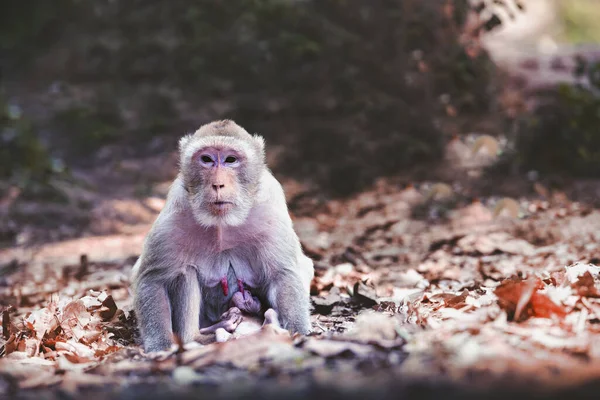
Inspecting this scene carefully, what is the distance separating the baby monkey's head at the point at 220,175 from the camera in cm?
387

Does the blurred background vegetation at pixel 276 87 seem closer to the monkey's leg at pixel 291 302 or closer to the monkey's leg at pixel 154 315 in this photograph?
the monkey's leg at pixel 291 302

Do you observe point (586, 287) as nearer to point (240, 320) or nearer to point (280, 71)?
point (240, 320)

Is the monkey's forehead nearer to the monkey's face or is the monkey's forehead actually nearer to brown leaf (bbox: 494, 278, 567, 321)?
the monkey's face

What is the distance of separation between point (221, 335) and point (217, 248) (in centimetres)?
55

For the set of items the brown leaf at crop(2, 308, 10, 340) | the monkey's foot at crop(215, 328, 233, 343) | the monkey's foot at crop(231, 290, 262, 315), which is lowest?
the monkey's foot at crop(215, 328, 233, 343)

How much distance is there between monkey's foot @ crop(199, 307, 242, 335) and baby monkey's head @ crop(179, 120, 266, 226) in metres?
0.54

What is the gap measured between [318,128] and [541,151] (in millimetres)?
2956

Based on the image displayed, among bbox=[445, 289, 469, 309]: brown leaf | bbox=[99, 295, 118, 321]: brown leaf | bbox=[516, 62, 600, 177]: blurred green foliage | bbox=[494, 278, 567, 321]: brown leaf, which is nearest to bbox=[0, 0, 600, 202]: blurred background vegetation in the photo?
bbox=[516, 62, 600, 177]: blurred green foliage

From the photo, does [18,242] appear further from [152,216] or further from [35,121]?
[35,121]

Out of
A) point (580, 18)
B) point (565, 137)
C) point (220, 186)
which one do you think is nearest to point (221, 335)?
point (220, 186)

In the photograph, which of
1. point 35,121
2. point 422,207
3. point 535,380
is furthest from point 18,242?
point 535,380

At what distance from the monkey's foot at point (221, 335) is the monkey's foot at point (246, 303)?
0.28m

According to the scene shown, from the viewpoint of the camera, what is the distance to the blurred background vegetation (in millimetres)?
8789

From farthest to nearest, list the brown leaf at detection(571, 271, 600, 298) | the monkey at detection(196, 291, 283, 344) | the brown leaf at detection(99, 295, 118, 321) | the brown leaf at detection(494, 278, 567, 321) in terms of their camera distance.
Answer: the brown leaf at detection(99, 295, 118, 321)
the monkey at detection(196, 291, 283, 344)
the brown leaf at detection(571, 271, 600, 298)
the brown leaf at detection(494, 278, 567, 321)
